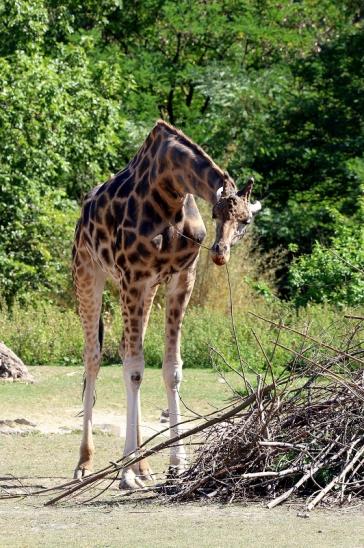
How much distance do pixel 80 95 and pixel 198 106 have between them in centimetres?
732

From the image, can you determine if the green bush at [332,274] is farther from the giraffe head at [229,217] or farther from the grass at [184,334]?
the giraffe head at [229,217]

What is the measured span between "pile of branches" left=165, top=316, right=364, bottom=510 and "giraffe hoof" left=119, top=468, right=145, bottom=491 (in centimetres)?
56

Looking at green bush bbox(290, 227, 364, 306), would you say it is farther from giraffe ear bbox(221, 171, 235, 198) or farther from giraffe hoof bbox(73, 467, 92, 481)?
giraffe ear bbox(221, 171, 235, 198)

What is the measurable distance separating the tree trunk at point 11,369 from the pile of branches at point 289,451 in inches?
280

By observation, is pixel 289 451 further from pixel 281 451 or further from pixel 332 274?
pixel 332 274

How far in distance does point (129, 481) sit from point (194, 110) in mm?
20686

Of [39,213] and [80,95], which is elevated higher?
[80,95]

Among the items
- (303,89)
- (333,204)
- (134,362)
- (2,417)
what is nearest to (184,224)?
(134,362)

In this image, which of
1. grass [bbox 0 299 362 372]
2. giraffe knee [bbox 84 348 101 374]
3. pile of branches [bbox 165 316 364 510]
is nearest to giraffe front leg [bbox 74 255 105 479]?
giraffe knee [bbox 84 348 101 374]

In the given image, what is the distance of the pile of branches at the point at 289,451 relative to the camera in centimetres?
770

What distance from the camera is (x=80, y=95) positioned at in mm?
22797

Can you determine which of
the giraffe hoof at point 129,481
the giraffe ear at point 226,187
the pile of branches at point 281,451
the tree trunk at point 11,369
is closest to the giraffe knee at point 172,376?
the giraffe hoof at point 129,481

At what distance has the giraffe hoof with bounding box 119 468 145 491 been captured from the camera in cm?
878

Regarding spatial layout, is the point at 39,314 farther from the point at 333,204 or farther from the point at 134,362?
the point at 134,362
